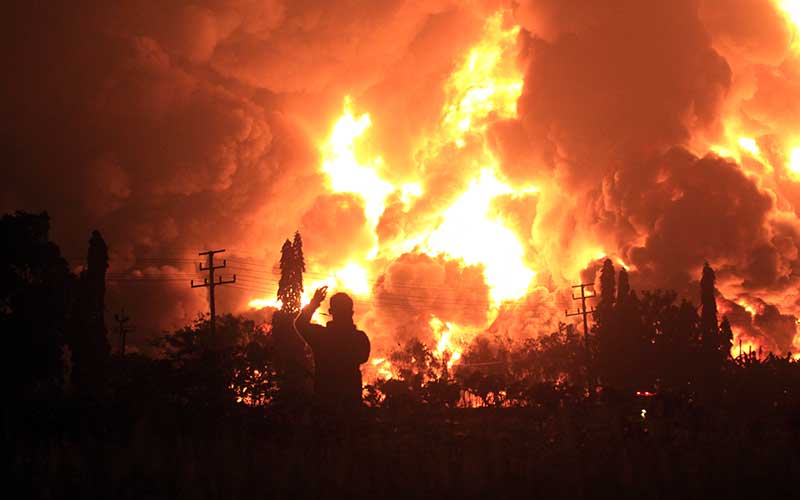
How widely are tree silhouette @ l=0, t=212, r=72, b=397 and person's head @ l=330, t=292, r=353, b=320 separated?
63.8 ft

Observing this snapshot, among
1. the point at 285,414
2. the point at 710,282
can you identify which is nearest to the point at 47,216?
the point at 285,414

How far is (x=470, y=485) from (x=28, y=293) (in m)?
31.8

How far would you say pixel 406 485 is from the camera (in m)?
9.04

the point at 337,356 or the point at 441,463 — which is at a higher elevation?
the point at 337,356

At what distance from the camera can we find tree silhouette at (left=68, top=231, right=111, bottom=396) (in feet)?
161

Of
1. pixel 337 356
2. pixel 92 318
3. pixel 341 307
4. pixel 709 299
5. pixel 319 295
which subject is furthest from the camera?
pixel 709 299

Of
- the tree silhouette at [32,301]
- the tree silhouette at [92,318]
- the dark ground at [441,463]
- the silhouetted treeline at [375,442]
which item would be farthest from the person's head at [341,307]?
the tree silhouette at [92,318]

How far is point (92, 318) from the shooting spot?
51.7 meters

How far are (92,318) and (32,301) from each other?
16298 millimetres

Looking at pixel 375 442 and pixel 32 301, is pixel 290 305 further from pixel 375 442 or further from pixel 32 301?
pixel 375 442

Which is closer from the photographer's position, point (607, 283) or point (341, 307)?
point (341, 307)

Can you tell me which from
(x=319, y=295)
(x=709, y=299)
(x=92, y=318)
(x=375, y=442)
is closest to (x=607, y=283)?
(x=709, y=299)

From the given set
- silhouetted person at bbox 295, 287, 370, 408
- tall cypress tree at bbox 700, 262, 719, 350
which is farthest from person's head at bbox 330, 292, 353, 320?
tall cypress tree at bbox 700, 262, 719, 350

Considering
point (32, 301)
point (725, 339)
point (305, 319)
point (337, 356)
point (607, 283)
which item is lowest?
point (337, 356)
